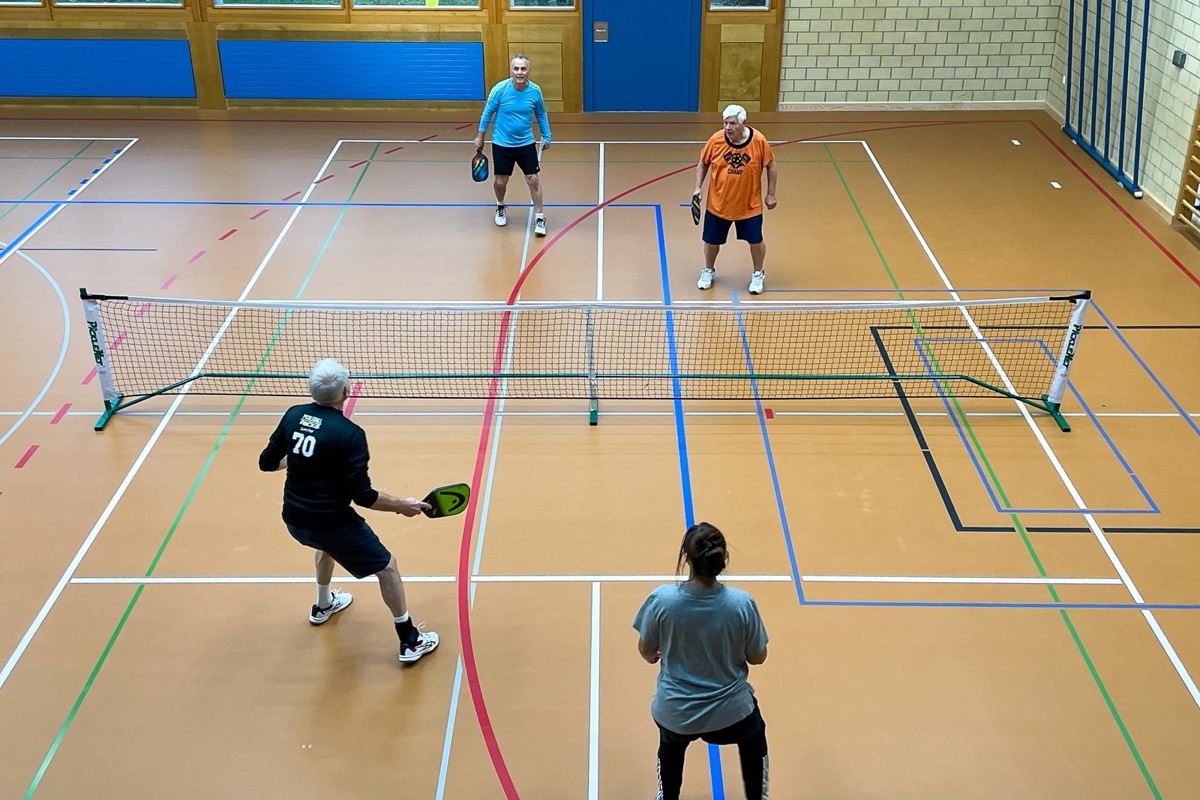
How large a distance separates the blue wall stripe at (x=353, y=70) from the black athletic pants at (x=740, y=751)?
12021mm

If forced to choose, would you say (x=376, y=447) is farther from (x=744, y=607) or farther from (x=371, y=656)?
(x=744, y=607)

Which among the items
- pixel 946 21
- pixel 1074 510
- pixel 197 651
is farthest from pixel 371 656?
pixel 946 21

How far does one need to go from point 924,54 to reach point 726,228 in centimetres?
680

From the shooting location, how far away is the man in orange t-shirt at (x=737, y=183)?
8906 millimetres

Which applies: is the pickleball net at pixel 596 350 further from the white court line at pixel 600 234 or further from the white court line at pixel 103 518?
the white court line at pixel 600 234

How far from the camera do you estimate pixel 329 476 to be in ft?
16.7

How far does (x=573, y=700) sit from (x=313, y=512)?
1.62 m

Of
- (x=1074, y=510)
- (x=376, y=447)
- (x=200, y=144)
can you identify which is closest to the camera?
(x=1074, y=510)

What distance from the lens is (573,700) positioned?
5484 millimetres

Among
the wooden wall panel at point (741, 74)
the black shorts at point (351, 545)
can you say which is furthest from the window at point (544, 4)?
the black shorts at point (351, 545)

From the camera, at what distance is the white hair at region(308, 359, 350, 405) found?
502 cm

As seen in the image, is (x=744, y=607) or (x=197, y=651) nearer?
(x=744, y=607)

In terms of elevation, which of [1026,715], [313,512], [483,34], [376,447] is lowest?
[1026,715]

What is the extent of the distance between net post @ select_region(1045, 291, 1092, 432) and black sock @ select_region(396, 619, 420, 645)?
15.9 ft
